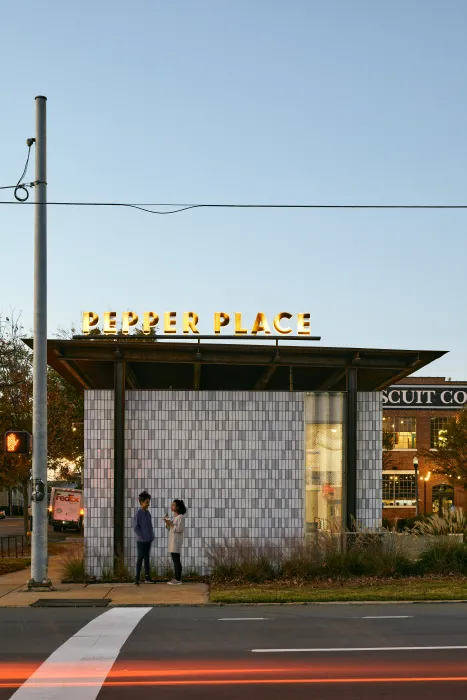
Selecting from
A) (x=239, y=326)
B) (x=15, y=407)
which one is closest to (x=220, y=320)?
(x=239, y=326)

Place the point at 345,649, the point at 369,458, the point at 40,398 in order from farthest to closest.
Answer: the point at 369,458 → the point at 40,398 → the point at 345,649

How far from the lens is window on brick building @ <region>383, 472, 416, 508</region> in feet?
217

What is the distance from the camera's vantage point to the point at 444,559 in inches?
758

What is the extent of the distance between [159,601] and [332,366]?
7.36m

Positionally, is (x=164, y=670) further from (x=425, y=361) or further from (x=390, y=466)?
(x=390, y=466)

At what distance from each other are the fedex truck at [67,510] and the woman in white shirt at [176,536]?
3494cm

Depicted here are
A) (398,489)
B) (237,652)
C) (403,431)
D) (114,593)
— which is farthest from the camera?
(403,431)

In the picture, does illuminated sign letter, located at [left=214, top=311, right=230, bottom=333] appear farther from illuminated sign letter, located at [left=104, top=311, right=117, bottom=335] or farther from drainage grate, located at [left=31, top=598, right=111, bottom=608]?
drainage grate, located at [left=31, top=598, right=111, bottom=608]

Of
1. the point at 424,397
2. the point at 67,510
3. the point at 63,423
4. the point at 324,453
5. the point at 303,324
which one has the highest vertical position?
the point at 303,324

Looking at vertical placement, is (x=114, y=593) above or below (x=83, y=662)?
below

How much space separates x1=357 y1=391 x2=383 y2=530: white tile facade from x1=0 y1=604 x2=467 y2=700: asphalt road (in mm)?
5932

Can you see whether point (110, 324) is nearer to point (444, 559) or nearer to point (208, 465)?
point (208, 465)

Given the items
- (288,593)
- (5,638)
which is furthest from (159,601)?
(5,638)

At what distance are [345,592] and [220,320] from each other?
7.15 meters
